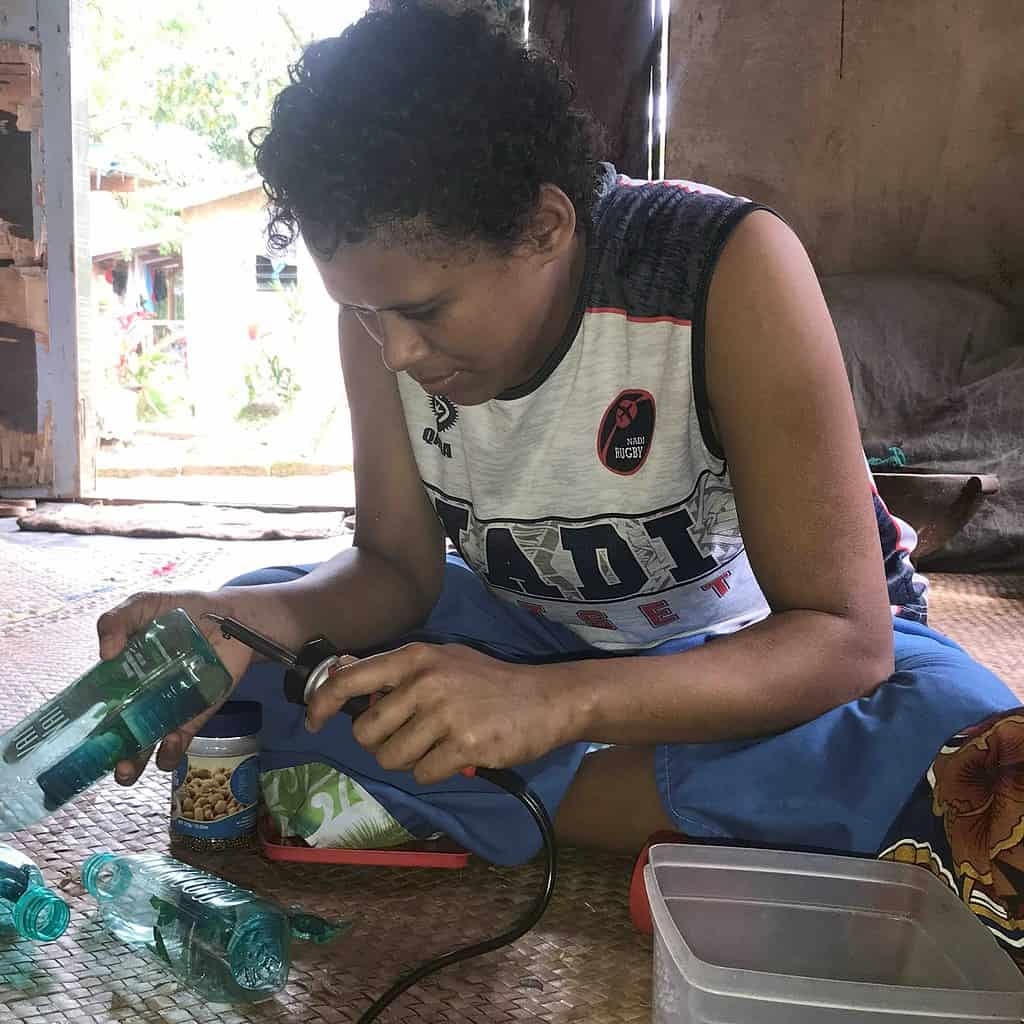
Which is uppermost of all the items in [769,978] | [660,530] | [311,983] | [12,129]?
Result: [12,129]

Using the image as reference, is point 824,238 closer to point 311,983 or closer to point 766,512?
point 766,512

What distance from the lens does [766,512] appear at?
1.03 m

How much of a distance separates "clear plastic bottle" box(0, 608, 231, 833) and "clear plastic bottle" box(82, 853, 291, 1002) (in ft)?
0.34

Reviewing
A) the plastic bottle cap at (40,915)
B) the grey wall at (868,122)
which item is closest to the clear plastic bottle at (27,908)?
the plastic bottle cap at (40,915)

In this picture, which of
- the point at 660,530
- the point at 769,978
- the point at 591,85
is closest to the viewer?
the point at 769,978

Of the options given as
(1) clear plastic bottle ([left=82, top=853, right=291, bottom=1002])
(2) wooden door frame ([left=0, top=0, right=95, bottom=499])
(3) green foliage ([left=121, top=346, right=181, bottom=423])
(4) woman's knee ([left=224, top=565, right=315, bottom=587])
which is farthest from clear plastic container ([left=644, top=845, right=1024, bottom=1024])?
(3) green foliage ([left=121, top=346, right=181, bottom=423])

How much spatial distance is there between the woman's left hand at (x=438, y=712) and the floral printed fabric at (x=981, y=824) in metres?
0.35

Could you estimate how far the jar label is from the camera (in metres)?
1.21

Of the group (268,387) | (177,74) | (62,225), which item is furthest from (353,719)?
(177,74)

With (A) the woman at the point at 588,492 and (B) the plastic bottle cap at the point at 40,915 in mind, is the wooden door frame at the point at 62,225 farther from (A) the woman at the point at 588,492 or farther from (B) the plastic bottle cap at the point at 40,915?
(B) the plastic bottle cap at the point at 40,915

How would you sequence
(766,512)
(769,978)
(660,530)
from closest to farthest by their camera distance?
1. (769,978)
2. (766,512)
3. (660,530)

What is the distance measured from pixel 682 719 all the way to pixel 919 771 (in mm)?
220

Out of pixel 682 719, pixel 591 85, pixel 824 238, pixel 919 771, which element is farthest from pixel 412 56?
pixel 824 238

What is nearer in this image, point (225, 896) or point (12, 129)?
point (225, 896)
